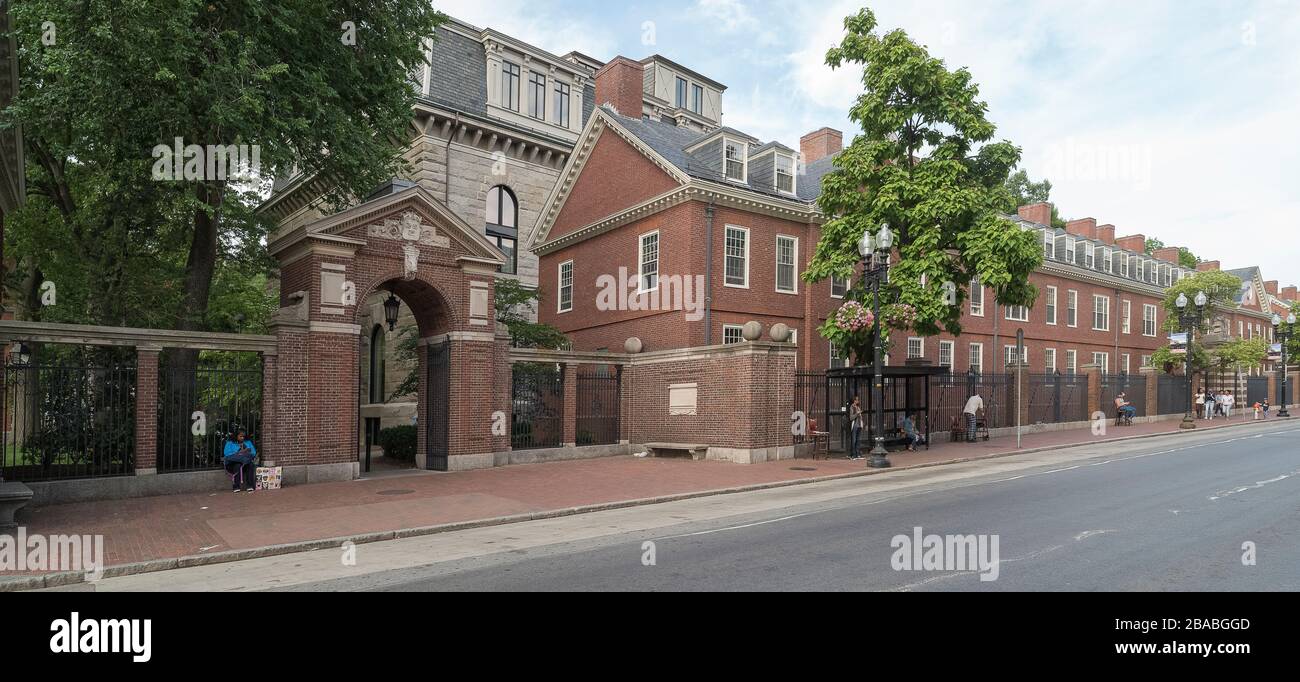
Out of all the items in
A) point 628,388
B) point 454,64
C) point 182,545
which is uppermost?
point 454,64

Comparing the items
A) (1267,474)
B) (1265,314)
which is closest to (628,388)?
(1267,474)

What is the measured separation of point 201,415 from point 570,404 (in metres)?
9.39

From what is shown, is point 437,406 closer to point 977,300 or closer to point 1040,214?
point 977,300

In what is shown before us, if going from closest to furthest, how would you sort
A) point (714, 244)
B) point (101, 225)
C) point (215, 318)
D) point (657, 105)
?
point (101, 225) → point (215, 318) → point (714, 244) → point (657, 105)

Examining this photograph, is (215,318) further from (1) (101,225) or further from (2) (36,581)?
(2) (36,581)

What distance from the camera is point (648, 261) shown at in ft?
84.9

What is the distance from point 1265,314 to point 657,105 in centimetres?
5434

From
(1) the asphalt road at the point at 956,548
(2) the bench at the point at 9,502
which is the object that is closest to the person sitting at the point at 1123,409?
(1) the asphalt road at the point at 956,548

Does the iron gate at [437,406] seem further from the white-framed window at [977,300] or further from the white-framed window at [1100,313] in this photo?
the white-framed window at [1100,313]

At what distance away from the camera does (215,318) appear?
2231cm

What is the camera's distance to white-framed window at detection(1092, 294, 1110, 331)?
43.3 meters

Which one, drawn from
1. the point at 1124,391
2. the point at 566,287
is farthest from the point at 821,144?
the point at 1124,391

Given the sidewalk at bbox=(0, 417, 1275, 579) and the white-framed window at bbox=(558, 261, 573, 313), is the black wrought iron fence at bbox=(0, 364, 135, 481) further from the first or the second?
the white-framed window at bbox=(558, 261, 573, 313)

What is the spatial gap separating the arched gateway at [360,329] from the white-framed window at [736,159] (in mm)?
10575
